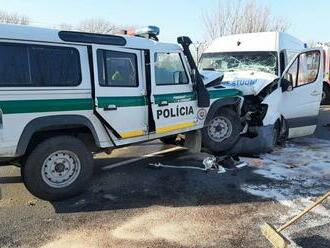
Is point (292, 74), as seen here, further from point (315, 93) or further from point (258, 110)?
point (258, 110)

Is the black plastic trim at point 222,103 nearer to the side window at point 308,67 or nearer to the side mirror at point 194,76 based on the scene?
the side mirror at point 194,76

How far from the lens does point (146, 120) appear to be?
7004 mm

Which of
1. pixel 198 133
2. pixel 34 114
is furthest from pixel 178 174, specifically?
pixel 34 114

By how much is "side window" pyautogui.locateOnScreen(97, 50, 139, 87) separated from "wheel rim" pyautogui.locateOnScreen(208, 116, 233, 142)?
219cm

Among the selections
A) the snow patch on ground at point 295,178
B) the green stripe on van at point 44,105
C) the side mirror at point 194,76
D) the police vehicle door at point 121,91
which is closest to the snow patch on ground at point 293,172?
the snow patch on ground at point 295,178

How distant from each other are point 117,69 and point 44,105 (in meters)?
1.29

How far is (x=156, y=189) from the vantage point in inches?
259

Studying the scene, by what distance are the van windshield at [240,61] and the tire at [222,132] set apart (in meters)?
1.76

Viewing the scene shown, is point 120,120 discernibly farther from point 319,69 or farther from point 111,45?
point 319,69

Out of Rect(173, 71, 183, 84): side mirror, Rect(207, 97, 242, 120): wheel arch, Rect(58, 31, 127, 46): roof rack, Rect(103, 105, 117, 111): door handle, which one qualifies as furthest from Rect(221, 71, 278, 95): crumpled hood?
A: Rect(103, 105, 117, 111): door handle

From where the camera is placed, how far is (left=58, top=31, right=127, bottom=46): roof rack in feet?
19.6

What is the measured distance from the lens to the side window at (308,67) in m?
9.85

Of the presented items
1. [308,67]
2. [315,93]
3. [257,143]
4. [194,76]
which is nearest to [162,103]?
[194,76]

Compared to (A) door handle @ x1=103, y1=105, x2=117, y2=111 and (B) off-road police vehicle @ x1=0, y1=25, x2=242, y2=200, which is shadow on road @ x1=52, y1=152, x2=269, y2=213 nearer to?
(B) off-road police vehicle @ x1=0, y1=25, x2=242, y2=200
